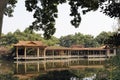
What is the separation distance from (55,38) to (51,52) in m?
22.6

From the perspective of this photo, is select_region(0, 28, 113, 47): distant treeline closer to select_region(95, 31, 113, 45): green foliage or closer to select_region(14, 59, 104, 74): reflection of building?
select_region(95, 31, 113, 45): green foliage

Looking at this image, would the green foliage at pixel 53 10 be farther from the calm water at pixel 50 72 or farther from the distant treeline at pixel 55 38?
the distant treeline at pixel 55 38

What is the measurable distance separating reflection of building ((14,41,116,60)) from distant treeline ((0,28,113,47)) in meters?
4.25

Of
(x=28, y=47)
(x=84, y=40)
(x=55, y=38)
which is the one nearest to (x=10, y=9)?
(x=28, y=47)

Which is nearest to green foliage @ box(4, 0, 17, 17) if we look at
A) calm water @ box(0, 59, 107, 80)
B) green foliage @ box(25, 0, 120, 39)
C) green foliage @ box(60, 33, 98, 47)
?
green foliage @ box(25, 0, 120, 39)

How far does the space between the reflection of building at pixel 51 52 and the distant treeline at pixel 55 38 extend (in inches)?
168

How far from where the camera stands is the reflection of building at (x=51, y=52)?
50.2m

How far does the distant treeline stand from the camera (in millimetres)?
70125

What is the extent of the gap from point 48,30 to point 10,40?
6294 centimetres

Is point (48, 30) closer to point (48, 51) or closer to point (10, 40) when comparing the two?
point (48, 51)

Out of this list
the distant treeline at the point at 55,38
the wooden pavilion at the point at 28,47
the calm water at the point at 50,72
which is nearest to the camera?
the calm water at the point at 50,72

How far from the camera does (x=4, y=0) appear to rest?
5.58 m

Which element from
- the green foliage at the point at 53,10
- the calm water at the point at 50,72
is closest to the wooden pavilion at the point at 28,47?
the calm water at the point at 50,72

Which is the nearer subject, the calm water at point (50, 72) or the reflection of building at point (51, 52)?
the calm water at point (50, 72)
